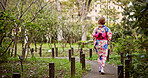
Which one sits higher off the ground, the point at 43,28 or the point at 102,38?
the point at 43,28

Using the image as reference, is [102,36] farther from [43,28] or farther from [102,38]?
[43,28]

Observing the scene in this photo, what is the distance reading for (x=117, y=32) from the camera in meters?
15.2

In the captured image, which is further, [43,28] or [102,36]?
[43,28]

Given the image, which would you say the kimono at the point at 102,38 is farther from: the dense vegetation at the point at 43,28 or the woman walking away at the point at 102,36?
the dense vegetation at the point at 43,28

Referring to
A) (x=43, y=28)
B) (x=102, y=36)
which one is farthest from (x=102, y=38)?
(x=43, y=28)

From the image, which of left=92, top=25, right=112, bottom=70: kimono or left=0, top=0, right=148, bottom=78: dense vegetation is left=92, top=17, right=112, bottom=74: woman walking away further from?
left=0, top=0, right=148, bottom=78: dense vegetation

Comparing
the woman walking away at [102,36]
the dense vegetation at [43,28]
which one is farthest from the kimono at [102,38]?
the dense vegetation at [43,28]

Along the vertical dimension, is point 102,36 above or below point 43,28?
below

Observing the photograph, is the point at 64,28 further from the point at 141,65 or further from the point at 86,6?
the point at 141,65

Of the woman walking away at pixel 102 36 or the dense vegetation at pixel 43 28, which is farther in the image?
the woman walking away at pixel 102 36

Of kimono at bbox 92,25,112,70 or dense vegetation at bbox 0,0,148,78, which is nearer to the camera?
dense vegetation at bbox 0,0,148,78

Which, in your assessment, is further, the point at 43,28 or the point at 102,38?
the point at 43,28

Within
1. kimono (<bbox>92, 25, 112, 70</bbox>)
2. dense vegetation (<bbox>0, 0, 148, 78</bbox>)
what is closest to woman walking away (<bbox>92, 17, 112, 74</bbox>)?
kimono (<bbox>92, 25, 112, 70</bbox>)

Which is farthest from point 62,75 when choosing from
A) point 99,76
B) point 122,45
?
point 122,45
